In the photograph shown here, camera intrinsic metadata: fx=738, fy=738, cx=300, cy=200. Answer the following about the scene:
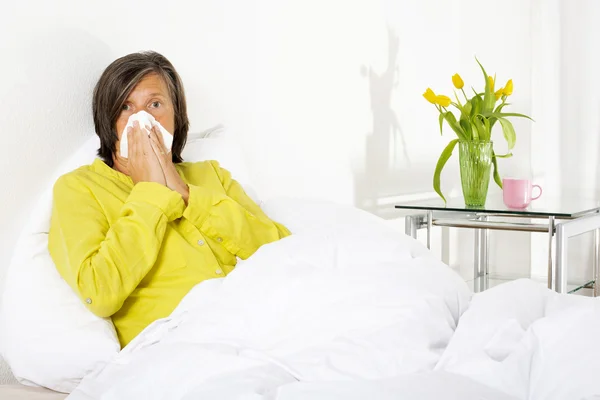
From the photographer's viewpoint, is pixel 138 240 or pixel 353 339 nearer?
pixel 353 339

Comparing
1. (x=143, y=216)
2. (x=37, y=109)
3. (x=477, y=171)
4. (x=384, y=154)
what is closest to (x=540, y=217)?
(x=477, y=171)

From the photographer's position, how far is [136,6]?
1.73 meters

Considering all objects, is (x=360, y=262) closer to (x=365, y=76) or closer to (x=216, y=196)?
(x=216, y=196)

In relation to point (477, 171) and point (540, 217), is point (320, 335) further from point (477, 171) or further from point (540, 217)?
point (477, 171)

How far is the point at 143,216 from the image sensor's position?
136 centimetres

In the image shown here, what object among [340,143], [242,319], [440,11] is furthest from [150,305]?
[440,11]

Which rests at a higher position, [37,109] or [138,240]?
[37,109]

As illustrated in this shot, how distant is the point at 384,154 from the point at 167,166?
1270 millimetres

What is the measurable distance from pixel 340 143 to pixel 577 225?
0.78m

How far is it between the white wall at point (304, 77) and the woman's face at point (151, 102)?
0.39 ft

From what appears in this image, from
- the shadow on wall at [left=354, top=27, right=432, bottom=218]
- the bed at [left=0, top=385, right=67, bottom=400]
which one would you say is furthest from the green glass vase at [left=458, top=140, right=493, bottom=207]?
the bed at [left=0, top=385, right=67, bottom=400]

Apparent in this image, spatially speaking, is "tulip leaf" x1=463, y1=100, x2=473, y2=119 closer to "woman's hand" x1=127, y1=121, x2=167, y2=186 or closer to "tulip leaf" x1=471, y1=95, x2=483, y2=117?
"tulip leaf" x1=471, y1=95, x2=483, y2=117

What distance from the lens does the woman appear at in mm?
1306

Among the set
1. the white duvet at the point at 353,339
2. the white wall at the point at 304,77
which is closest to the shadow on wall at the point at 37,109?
the white wall at the point at 304,77
